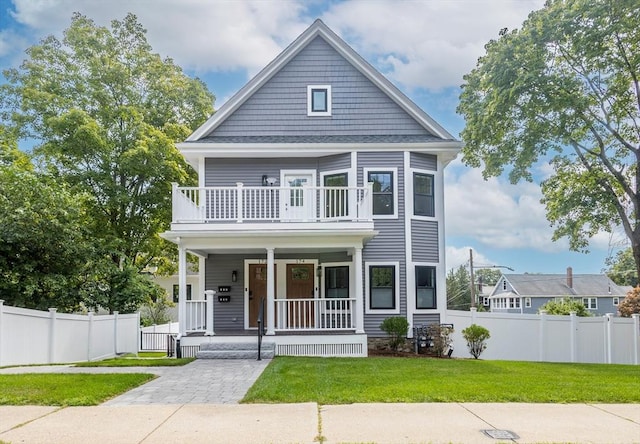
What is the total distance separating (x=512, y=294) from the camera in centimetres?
4719

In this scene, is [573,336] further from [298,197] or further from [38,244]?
[38,244]

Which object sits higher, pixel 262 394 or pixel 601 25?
pixel 601 25

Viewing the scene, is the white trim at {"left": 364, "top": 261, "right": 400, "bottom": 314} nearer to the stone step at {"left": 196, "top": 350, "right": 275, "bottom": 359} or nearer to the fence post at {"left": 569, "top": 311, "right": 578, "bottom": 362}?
the stone step at {"left": 196, "top": 350, "right": 275, "bottom": 359}

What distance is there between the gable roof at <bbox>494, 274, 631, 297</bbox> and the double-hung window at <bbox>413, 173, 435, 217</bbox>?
34.9 metres

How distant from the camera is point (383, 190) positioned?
1505cm

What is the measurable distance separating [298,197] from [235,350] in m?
4.96

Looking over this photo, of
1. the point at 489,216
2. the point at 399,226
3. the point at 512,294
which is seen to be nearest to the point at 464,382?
the point at 399,226

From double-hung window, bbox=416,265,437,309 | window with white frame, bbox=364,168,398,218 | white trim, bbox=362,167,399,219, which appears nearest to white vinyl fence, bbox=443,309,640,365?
double-hung window, bbox=416,265,437,309

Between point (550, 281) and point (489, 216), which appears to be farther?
point (550, 281)

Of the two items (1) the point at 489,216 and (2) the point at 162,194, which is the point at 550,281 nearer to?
(1) the point at 489,216

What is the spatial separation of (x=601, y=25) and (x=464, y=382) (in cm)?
1156

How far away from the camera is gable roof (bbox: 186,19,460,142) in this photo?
1546 centimetres

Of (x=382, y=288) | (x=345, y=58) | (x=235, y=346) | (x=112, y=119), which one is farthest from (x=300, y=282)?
(x=112, y=119)

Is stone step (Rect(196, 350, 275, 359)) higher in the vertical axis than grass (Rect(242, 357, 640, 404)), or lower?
lower
